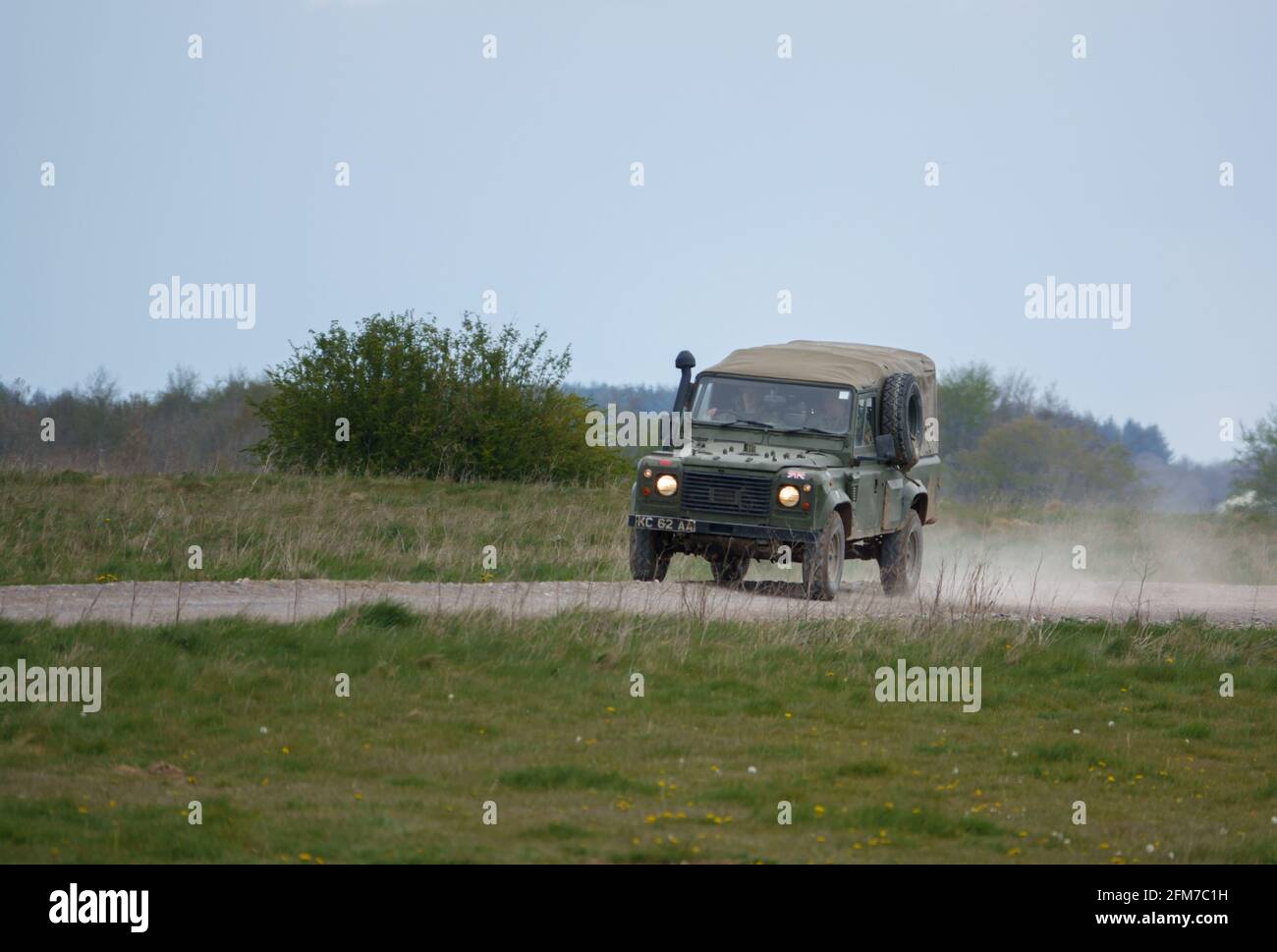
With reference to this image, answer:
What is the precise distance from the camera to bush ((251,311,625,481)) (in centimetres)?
3647

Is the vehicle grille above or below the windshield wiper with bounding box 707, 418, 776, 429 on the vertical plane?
below

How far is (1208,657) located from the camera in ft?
47.0

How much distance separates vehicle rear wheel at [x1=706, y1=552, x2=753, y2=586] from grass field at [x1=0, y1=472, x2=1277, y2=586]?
70.7 inches

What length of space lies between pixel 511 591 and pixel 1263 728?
730cm

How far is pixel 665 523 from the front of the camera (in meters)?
17.1

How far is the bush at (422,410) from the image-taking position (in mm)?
36469

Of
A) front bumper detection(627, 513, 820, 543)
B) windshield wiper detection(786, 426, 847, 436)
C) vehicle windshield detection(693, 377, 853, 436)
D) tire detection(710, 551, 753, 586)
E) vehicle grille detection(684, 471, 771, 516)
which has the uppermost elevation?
vehicle windshield detection(693, 377, 853, 436)

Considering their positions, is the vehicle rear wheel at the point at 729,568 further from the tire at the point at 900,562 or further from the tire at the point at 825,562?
the tire at the point at 900,562

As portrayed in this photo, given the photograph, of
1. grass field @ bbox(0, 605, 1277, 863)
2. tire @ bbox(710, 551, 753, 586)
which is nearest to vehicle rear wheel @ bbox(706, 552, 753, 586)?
tire @ bbox(710, 551, 753, 586)

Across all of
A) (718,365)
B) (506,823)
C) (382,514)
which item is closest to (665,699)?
(506,823)

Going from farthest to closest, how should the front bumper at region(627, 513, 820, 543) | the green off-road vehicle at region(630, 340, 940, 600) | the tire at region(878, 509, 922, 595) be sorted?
1. the tire at region(878, 509, 922, 595)
2. the green off-road vehicle at region(630, 340, 940, 600)
3. the front bumper at region(627, 513, 820, 543)

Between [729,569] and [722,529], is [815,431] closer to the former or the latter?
[722,529]

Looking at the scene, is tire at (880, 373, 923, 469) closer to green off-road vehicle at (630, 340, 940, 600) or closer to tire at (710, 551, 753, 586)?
green off-road vehicle at (630, 340, 940, 600)

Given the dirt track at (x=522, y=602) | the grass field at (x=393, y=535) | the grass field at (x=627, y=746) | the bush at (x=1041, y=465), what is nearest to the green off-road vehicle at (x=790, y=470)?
the dirt track at (x=522, y=602)
